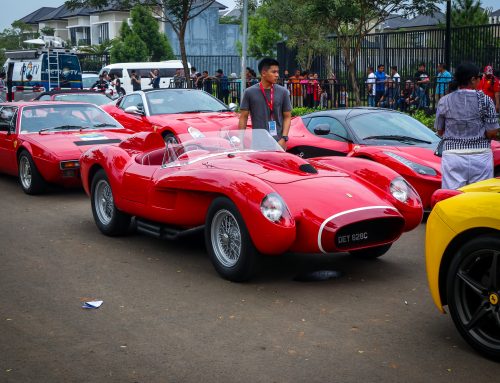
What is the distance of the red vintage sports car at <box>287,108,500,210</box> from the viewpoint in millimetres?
9180

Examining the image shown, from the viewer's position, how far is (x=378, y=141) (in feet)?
33.5

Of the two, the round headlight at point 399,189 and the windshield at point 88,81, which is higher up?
the windshield at point 88,81

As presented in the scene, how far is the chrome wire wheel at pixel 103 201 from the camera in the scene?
844 cm

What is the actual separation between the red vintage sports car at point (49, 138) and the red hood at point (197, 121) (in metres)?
1.34

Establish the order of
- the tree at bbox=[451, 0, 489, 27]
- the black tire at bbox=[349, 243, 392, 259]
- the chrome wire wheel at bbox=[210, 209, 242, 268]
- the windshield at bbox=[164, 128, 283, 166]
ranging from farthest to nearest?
the tree at bbox=[451, 0, 489, 27] < the windshield at bbox=[164, 128, 283, 166] < the black tire at bbox=[349, 243, 392, 259] < the chrome wire wheel at bbox=[210, 209, 242, 268]

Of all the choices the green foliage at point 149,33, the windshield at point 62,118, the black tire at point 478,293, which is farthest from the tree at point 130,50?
the black tire at point 478,293

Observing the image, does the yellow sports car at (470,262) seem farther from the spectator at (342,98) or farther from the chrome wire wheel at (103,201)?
the spectator at (342,98)

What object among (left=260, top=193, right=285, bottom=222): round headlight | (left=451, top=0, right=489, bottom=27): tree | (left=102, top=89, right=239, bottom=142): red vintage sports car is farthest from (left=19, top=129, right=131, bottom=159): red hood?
(left=451, top=0, right=489, bottom=27): tree

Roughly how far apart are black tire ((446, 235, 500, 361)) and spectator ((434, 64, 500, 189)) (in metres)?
3.02

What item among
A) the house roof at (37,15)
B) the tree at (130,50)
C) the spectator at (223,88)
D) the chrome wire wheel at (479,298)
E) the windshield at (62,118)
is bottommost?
the chrome wire wheel at (479,298)

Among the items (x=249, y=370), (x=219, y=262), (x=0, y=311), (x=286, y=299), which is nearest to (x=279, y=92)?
(x=219, y=262)

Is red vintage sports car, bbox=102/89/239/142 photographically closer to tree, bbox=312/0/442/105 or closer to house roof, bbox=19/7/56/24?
tree, bbox=312/0/442/105

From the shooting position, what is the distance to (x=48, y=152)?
11.1 meters

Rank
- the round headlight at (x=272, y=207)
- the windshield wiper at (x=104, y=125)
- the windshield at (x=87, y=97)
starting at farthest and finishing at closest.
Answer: the windshield at (x=87, y=97)
the windshield wiper at (x=104, y=125)
the round headlight at (x=272, y=207)
